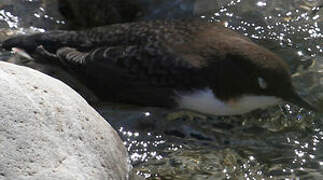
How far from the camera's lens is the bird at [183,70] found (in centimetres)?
551

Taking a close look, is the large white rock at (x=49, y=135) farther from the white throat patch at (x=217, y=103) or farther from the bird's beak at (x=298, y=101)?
the bird's beak at (x=298, y=101)

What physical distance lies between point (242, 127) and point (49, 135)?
7.15ft

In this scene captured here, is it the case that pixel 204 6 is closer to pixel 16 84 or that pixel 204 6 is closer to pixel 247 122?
pixel 247 122

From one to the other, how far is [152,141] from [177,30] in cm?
102

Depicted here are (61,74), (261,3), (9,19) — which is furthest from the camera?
(261,3)

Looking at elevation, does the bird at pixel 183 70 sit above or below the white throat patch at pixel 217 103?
above

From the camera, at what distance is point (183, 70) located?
18.1 feet

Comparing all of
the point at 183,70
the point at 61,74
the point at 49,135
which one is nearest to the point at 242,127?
the point at 183,70

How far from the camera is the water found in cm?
500

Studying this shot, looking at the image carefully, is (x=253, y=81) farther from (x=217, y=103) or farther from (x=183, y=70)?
(x=183, y=70)

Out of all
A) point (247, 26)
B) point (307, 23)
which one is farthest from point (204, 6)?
point (307, 23)

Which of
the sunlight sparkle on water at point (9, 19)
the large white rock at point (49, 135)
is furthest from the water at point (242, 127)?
the large white rock at point (49, 135)

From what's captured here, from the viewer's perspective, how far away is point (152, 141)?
5.38 meters

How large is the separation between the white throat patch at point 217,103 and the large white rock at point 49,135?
1230 millimetres
